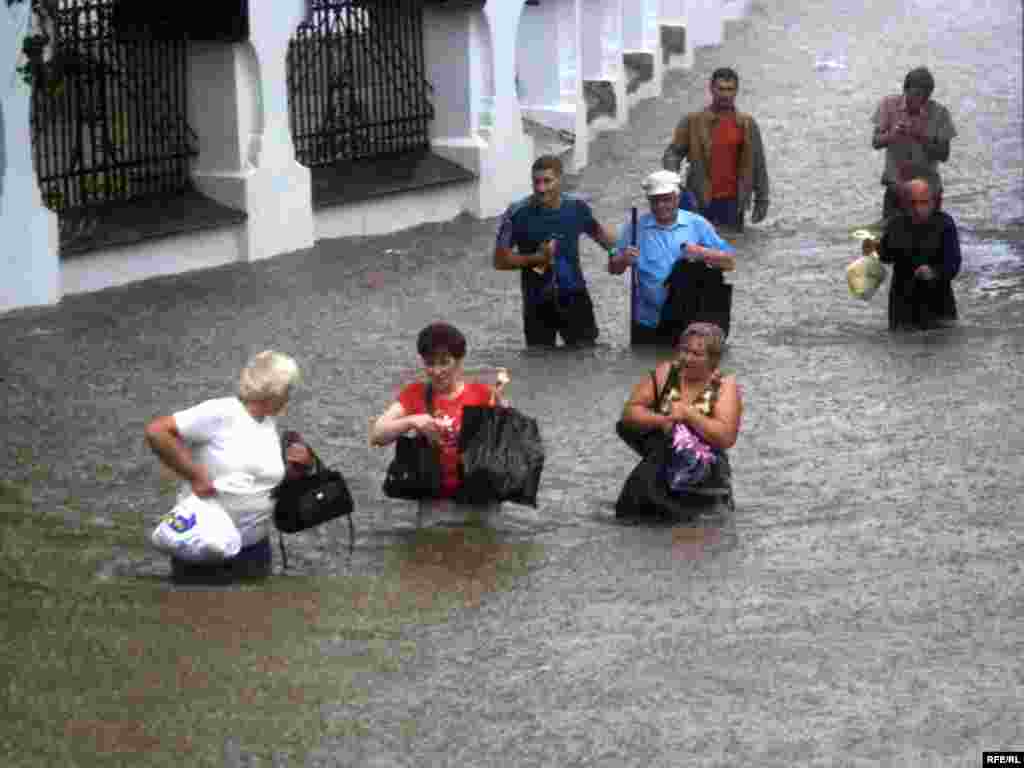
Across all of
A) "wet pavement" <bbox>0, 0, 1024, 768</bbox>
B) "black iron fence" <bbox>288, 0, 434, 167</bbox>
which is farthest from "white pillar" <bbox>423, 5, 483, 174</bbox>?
"wet pavement" <bbox>0, 0, 1024, 768</bbox>

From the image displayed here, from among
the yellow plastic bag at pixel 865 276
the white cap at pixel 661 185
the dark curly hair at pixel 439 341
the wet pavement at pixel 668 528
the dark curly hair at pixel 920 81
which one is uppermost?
the dark curly hair at pixel 920 81

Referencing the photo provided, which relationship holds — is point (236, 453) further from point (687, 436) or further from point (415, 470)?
point (687, 436)

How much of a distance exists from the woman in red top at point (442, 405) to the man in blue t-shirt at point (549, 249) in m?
5.14

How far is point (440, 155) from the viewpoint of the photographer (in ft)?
86.3

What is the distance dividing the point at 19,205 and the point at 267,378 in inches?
378

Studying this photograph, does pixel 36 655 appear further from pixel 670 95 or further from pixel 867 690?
pixel 670 95

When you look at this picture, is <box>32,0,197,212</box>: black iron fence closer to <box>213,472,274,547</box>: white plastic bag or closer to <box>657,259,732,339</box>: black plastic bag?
<box>657,259,732,339</box>: black plastic bag

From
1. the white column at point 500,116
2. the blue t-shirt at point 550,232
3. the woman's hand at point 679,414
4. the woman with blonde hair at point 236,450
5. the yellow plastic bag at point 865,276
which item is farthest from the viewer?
the white column at point 500,116

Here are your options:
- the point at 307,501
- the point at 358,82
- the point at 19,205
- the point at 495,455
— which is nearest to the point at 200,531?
the point at 307,501

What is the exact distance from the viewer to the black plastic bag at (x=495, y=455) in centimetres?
1217

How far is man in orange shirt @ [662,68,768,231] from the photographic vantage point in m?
22.5

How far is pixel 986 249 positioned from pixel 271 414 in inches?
498

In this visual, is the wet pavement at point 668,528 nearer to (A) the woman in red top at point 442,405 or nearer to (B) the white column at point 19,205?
(B) the white column at point 19,205

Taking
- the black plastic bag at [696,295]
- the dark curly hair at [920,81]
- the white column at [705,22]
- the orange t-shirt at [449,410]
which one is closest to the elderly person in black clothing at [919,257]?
the black plastic bag at [696,295]
